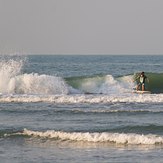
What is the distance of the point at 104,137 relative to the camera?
51.7 ft

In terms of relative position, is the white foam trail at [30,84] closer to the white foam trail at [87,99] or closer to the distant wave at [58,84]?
the distant wave at [58,84]

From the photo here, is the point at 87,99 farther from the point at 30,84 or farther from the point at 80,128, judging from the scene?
the point at 80,128

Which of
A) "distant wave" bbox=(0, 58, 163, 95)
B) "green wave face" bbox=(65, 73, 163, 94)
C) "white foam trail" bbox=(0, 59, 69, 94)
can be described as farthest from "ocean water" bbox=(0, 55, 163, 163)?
"green wave face" bbox=(65, 73, 163, 94)

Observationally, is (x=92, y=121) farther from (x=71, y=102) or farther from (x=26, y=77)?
(x=26, y=77)

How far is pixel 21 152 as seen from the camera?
1424cm

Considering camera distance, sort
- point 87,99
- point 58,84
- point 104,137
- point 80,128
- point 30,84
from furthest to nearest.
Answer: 1. point 58,84
2. point 30,84
3. point 87,99
4. point 80,128
5. point 104,137

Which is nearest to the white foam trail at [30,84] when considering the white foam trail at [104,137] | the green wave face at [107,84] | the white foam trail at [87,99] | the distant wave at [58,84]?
the distant wave at [58,84]

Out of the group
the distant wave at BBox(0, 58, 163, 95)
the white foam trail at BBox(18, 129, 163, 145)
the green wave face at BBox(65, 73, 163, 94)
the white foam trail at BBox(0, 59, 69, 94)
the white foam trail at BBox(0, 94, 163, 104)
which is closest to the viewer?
the white foam trail at BBox(18, 129, 163, 145)

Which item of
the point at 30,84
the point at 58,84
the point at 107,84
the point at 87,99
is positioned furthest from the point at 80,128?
the point at 107,84

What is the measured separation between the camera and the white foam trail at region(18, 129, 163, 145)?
1515 centimetres

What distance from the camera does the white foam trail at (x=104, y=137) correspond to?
49.7ft

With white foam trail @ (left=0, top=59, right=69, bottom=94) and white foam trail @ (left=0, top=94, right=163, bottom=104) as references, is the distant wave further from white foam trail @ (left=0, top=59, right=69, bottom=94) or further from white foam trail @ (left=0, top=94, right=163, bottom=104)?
white foam trail @ (left=0, top=94, right=163, bottom=104)

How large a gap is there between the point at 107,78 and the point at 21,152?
24899 millimetres

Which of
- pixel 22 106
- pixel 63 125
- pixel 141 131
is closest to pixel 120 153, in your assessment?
pixel 141 131
